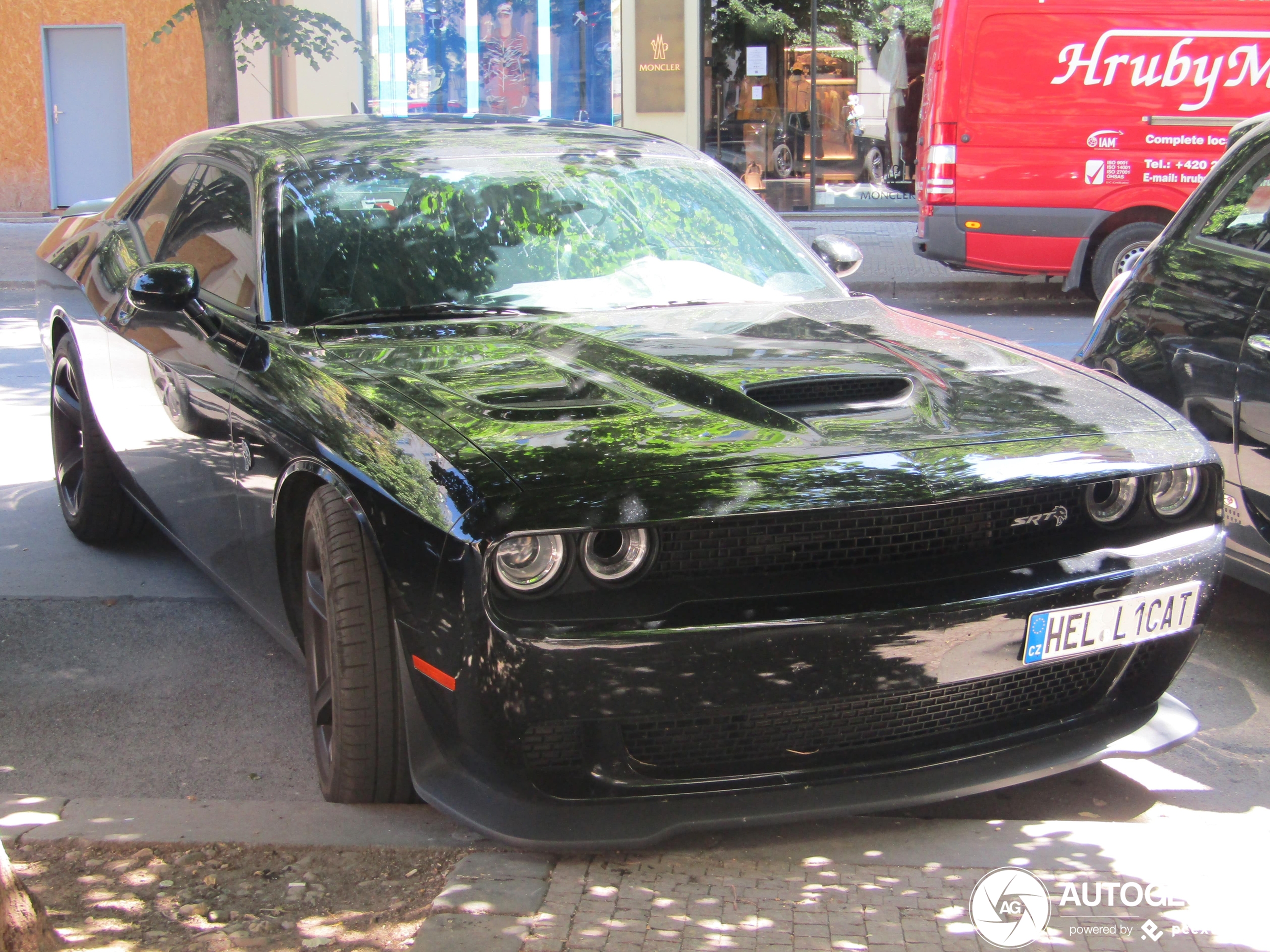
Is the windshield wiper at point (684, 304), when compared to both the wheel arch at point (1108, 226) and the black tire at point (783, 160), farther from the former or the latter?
the black tire at point (783, 160)

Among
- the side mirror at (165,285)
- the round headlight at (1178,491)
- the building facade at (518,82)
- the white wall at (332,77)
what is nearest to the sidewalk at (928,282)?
the building facade at (518,82)

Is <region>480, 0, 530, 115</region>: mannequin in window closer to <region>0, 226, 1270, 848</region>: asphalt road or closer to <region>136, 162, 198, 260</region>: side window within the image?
<region>0, 226, 1270, 848</region>: asphalt road

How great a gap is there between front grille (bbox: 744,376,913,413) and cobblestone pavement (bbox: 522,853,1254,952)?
0.99 m

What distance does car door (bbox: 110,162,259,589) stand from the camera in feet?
12.3

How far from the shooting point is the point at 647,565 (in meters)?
2.64

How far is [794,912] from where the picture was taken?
2.67 meters

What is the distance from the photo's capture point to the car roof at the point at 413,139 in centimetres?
408

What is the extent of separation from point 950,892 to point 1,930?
1.76 meters

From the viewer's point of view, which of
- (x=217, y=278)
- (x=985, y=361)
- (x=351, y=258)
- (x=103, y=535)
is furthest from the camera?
(x=103, y=535)

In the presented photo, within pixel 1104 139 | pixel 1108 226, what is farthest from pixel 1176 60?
pixel 1108 226

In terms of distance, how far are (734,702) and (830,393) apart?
2.71 ft

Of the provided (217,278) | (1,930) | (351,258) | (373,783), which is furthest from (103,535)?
(1,930)

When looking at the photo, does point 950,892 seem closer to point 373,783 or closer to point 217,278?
point 373,783

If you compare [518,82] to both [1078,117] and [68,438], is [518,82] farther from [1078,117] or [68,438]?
[68,438]
